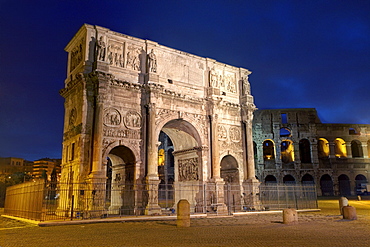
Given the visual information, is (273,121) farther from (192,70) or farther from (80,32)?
(80,32)

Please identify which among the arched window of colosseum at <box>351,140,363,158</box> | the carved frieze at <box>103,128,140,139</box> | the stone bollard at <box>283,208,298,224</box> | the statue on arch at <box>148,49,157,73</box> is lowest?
the stone bollard at <box>283,208,298,224</box>

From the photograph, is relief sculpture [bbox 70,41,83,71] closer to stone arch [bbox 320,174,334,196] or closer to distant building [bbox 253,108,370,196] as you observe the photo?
distant building [bbox 253,108,370,196]

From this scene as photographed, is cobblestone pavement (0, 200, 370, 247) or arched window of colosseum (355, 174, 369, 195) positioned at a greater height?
arched window of colosseum (355, 174, 369, 195)

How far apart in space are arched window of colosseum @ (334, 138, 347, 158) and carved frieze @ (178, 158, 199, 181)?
27405 mm

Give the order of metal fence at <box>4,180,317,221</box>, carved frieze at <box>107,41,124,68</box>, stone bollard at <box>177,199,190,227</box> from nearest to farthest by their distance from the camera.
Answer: stone bollard at <box>177,199,190,227</box> < metal fence at <box>4,180,317,221</box> < carved frieze at <box>107,41,124,68</box>

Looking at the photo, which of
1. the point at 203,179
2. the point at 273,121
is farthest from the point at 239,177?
the point at 273,121

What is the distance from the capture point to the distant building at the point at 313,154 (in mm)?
37875

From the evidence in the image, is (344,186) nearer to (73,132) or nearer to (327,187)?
(327,187)

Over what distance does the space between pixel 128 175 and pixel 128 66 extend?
640 centimetres

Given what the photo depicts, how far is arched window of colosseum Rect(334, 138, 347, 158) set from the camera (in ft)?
133

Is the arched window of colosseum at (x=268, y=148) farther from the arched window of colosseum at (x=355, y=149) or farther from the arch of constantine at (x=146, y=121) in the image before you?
the arch of constantine at (x=146, y=121)

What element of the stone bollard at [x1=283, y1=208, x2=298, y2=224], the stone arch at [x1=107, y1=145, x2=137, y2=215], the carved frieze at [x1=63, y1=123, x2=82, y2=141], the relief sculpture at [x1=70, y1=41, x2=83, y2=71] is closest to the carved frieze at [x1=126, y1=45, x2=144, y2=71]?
the relief sculpture at [x1=70, y1=41, x2=83, y2=71]

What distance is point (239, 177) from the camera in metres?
22.0

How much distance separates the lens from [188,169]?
21.5 metres
